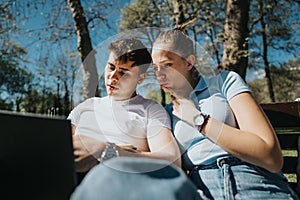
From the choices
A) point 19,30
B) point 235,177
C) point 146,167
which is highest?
point 19,30

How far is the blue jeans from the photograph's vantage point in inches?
43.2

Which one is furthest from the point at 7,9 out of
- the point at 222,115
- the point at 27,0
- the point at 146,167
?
the point at 146,167

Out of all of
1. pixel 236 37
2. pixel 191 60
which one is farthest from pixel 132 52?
pixel 236 37

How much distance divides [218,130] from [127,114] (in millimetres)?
370

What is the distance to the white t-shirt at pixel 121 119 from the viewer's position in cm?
123

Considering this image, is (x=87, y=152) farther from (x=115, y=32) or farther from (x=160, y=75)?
(x=115, y=32)

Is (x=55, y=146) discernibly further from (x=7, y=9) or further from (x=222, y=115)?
(x=7, y=9)

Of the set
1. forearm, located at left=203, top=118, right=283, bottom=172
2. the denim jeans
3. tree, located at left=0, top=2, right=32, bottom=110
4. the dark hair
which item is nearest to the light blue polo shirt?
forearm, located at left=203, top=118, right=283, bottom=172

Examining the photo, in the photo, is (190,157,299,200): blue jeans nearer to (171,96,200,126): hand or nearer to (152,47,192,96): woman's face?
(171,96,200,126): hand

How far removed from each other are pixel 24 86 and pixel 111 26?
21258 millimetres

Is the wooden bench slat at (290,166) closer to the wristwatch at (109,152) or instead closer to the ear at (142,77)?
the ear at (142,77)

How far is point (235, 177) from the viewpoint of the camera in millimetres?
1126

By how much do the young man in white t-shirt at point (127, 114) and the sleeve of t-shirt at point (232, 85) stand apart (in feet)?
0.77

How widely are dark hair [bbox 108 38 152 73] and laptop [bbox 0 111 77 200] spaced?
0.59m
